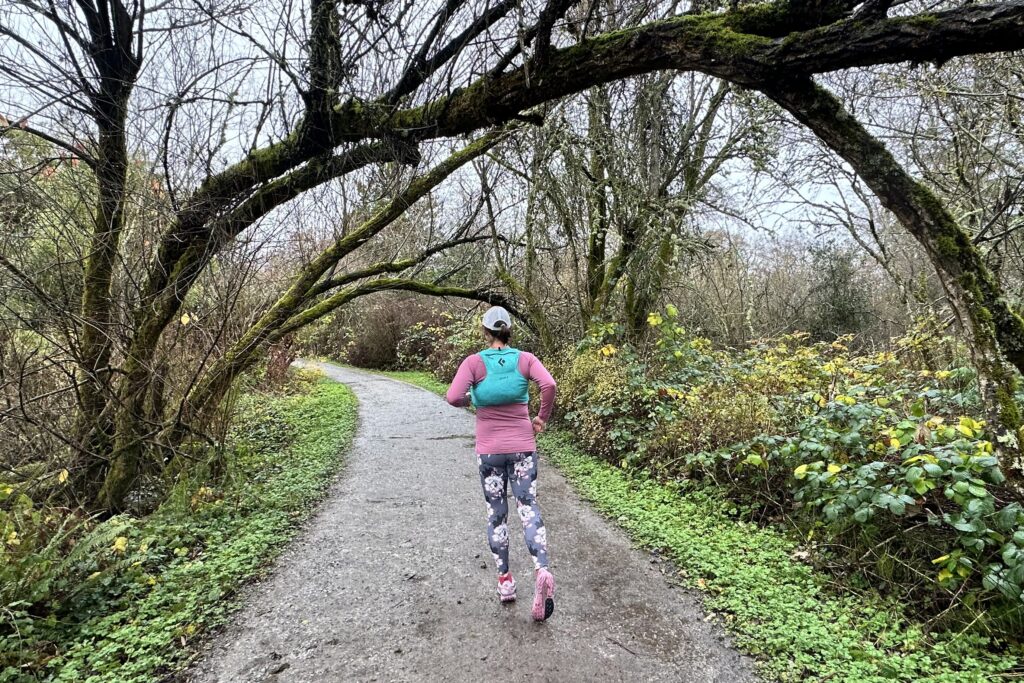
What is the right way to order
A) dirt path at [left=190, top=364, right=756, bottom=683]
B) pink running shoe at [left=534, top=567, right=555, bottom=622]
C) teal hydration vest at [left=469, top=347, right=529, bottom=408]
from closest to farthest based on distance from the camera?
dirt path at [left=190, top=364, right=756, bottom=683]
pink running shoe at [left=534, top=567, right=555, bottom=622]
teal hydration vest at [left=469, top=347, right=529, bottom=408]

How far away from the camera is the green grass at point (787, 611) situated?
273 cm

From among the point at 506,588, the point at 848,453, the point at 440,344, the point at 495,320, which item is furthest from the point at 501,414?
the point at 440,344

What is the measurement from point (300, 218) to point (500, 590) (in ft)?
18.5

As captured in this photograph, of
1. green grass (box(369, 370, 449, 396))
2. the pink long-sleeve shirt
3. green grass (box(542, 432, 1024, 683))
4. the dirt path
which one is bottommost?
the dirt path

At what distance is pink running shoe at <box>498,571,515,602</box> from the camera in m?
3.53

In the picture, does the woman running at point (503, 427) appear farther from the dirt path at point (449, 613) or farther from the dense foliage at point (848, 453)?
the dense foliage at point (848, 453)

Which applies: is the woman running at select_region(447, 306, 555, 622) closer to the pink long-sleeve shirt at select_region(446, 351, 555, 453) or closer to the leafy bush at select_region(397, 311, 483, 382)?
the pink long-sleeve shirt at select_region(446, 351, 555, 453)

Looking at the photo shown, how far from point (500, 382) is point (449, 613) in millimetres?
1579

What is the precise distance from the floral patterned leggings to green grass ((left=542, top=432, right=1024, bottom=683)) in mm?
1371

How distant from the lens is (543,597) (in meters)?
3.31

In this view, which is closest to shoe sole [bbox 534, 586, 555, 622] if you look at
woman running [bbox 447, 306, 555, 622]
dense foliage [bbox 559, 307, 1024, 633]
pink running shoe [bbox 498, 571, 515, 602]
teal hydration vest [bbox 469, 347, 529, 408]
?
woman running [bbox 447, 306, 555, 622]

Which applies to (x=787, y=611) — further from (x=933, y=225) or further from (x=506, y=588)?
(x=933, y=225)

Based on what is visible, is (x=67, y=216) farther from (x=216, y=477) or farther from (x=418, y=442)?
(x=418, y=442)

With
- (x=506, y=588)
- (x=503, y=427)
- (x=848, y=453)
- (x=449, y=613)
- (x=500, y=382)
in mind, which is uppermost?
(x=500, y=382)
